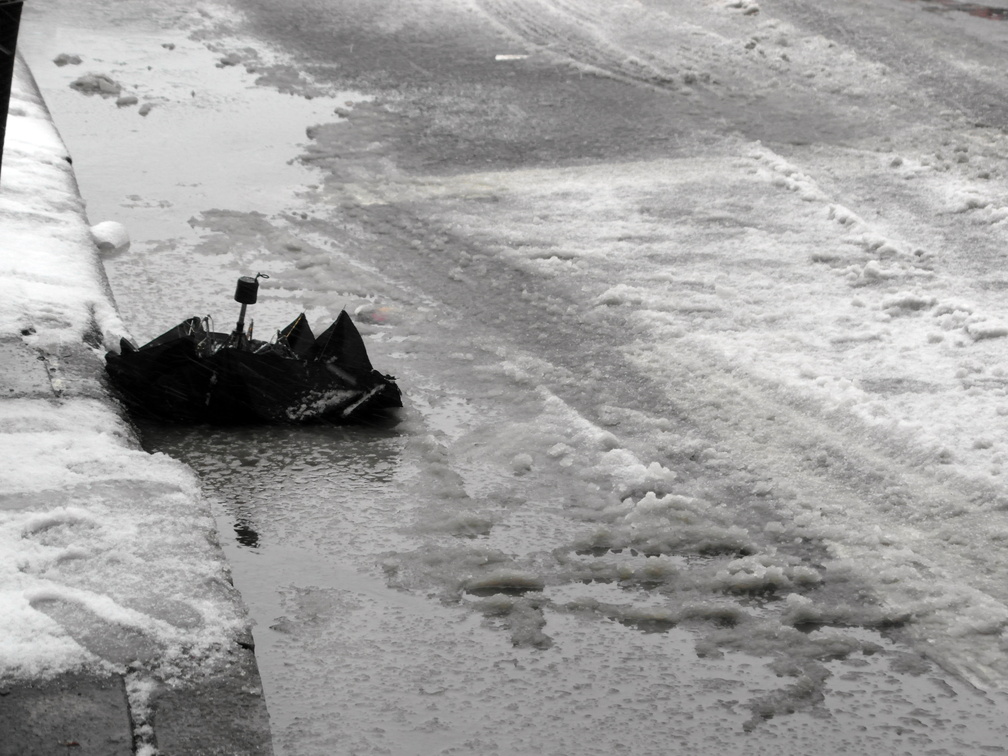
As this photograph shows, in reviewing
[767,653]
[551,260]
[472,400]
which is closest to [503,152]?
[551,260]

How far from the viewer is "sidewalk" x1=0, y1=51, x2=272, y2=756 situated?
293cm

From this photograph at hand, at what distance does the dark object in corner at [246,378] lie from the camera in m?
4.50

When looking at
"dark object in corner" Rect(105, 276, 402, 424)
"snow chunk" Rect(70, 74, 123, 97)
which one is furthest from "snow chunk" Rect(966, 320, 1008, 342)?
"snow chunk" Rect(70, 74, 123, 97)

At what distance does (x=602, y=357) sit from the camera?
5.42 metres

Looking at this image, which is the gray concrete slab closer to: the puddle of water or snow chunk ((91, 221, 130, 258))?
snow chunk ((91, 221, 130, 258))

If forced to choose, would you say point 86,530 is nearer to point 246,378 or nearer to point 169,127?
point 246,378

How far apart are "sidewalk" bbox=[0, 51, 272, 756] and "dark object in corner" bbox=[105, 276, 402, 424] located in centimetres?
16

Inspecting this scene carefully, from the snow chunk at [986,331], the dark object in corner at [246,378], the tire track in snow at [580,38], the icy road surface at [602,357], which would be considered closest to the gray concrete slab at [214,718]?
the icy road surface at [602,357]

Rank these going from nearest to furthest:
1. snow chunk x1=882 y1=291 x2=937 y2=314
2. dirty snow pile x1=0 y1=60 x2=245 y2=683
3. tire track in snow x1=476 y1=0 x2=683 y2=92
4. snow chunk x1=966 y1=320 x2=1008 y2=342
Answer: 1. dirty snow pile x1=0 y1=60 x2=245 y2=683
2. snow chunk x1=966 y1=320 x2=1008 y2=342
3. snow chunk x1=882 y1=291 x2=937 y2=314
4. tire track in snow x1=476 y1=0 x2=683 y2=92

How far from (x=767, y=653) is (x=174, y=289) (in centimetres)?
327

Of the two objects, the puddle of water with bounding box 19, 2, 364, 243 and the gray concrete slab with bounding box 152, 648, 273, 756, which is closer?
the gray concrete slab with bounding box 152, 648, 273, 756

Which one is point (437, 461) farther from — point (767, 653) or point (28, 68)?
point (28, 68)

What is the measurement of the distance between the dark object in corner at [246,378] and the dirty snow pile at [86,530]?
6.6 inches

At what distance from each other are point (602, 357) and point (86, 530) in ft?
7.98
